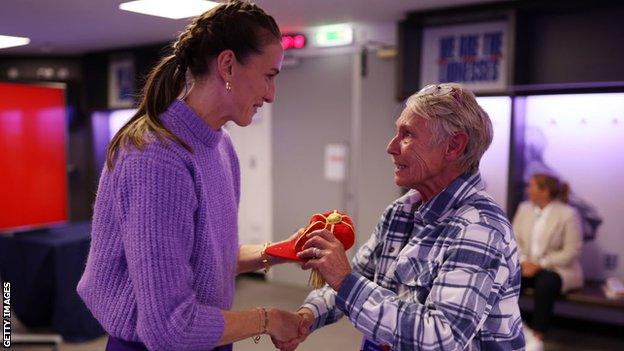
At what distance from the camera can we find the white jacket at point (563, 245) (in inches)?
167

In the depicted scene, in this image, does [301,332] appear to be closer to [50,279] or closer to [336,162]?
[50,279]

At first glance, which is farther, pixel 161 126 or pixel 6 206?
pixel 6 206

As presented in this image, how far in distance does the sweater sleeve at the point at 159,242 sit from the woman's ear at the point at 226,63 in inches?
9.4

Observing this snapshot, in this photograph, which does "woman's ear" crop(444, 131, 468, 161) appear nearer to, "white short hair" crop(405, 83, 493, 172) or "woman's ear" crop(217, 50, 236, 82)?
"white short hair" crop(405, 83, 493, 172)

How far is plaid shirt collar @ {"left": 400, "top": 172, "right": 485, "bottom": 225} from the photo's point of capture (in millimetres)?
1389

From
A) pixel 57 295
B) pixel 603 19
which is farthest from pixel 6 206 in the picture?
pixel 603 19

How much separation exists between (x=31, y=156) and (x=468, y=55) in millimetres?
3932

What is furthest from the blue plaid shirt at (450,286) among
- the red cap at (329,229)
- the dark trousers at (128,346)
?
the dark trousers at (128,346)

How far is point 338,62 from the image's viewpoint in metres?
5.41

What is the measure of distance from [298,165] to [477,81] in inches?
79.5

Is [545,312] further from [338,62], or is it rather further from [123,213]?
[123,213]

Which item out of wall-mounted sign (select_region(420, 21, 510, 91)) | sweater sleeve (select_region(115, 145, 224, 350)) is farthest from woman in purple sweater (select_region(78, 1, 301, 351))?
wall-mounted sign (select_region(420, 21, 510, 91))

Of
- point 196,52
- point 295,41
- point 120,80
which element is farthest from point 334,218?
point 120,80

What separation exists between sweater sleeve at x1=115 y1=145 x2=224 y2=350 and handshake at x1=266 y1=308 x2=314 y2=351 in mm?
251
